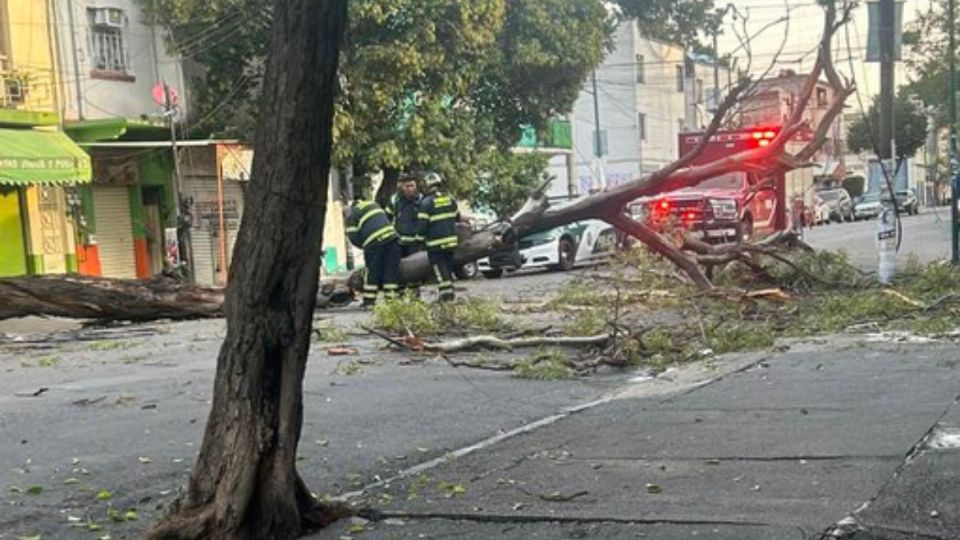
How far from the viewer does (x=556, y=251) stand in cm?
2377

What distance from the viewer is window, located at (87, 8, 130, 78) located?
21875 mm

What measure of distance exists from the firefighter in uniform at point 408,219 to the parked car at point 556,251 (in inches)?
330

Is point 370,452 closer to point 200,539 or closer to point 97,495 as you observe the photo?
point 97,495

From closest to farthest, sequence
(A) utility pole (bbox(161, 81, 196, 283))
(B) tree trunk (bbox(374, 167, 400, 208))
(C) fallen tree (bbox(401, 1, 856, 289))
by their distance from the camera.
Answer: (C) fallen tree (bbox(401, 1, 856, 289)) < (A) utility pole (bbox(161, 81, 196, 283)) < (B) tree trunk (bbox(374, 167, 400, 208))


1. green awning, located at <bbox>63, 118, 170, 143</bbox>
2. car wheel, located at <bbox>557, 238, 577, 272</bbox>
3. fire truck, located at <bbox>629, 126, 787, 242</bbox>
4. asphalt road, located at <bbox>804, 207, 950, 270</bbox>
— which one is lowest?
asphalt road, located at <bbox>804, 207, 950, 270</bbox>

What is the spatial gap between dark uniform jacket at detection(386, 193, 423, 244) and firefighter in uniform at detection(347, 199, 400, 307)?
0.18m

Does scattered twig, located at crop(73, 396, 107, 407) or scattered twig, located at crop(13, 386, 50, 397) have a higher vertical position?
scattered twig, located at crop(73, 396, 107, 407)

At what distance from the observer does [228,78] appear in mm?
23719

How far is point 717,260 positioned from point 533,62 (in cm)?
1501

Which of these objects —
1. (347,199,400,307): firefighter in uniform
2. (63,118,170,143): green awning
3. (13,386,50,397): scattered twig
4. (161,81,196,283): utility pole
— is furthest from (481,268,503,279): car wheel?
(13,386,50,397): scattered twig

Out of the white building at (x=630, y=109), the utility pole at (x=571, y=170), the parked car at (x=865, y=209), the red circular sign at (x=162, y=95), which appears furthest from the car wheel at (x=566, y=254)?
the parked car at (x=865, y=209)

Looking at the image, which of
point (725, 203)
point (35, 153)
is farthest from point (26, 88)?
point (725, 203)

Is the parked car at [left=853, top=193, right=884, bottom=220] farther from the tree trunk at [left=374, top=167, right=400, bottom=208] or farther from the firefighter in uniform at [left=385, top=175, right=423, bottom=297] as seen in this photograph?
the firefighter in uniform at [left=385, top=175, right=423, bottom=297]

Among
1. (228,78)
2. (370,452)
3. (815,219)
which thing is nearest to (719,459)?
(370,452)
